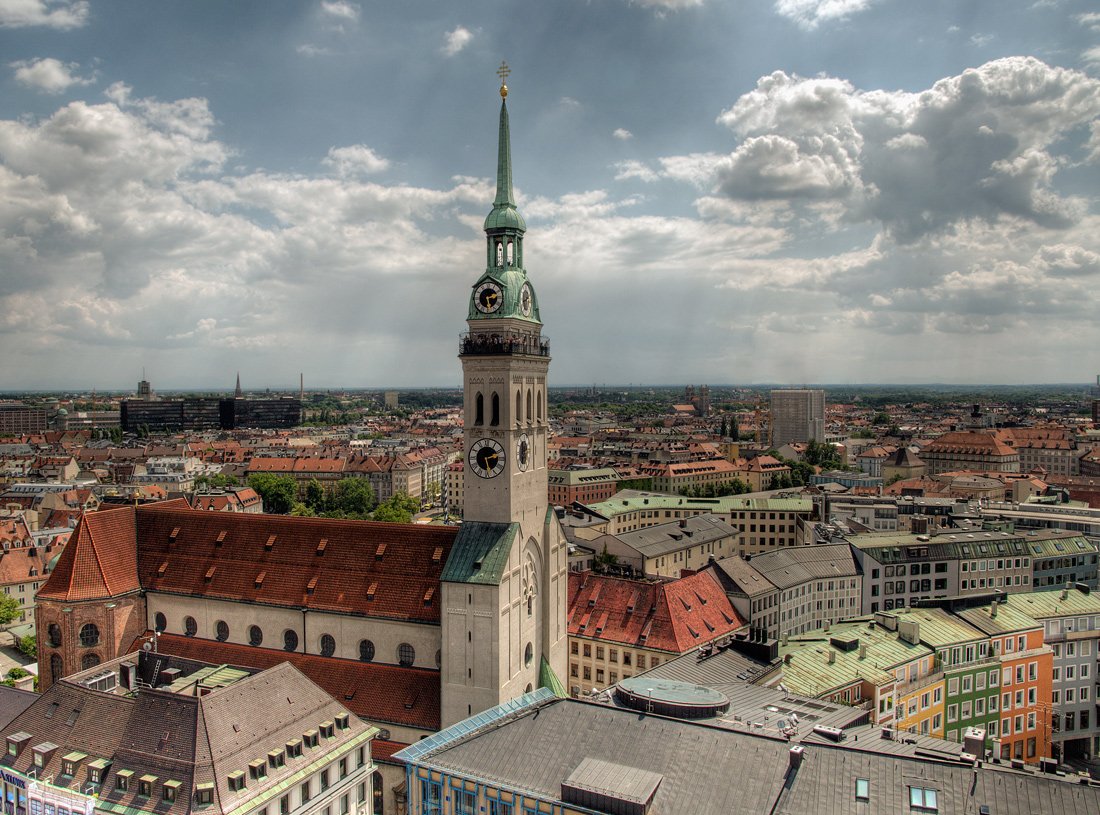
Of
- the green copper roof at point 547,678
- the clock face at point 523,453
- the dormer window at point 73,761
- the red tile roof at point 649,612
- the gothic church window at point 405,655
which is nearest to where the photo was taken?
the dormer window at point 73,761

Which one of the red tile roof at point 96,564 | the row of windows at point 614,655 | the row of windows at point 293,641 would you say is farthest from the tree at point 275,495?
the row of windows at point 293,641

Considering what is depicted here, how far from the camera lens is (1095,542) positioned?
104562mm

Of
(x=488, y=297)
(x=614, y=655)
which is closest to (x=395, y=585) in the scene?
(x=488, y=297)

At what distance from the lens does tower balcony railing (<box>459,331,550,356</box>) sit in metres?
52.2

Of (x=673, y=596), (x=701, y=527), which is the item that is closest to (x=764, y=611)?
(x=673, y=596)

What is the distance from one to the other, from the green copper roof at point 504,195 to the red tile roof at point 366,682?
28710 mm

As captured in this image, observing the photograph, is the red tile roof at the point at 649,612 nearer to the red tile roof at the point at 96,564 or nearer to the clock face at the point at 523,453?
the clock face at the point at 523,453

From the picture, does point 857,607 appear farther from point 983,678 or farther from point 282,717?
point 282,717

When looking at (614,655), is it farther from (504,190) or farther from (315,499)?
(315,499)

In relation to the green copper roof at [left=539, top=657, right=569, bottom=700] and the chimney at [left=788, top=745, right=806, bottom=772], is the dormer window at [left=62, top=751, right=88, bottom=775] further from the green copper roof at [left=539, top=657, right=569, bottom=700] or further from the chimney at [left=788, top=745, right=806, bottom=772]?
the chimney at [left=788, top=745, right=806, bottom=772]

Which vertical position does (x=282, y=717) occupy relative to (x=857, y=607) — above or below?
above

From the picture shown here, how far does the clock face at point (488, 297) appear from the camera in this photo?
53469mm

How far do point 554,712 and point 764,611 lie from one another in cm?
5115

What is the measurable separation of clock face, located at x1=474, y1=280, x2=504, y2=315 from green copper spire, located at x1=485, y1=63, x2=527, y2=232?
4.05 metres
